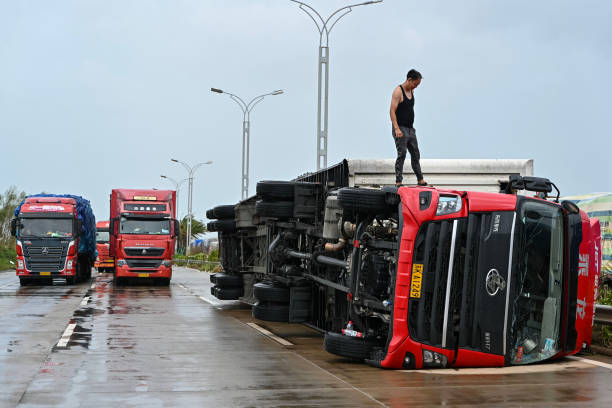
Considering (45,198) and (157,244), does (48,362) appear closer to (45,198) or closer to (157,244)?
(157,244)

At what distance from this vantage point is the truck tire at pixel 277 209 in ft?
49.0

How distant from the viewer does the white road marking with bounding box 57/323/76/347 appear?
12820 mm

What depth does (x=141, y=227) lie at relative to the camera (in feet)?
107

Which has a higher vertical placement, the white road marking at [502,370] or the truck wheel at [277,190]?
the truck wheel at [277,190]

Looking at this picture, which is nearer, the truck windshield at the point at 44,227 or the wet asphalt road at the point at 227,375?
the wet asphalt road at the point at 227,375

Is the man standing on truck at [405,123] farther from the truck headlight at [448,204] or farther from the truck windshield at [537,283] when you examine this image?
the truck windshield at [537,283]

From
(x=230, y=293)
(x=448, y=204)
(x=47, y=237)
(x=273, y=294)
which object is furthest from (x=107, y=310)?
(x=47, y=237)

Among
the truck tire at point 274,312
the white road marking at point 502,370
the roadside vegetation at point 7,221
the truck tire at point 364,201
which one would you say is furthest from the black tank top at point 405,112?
the roadside vegetation at point 7,221

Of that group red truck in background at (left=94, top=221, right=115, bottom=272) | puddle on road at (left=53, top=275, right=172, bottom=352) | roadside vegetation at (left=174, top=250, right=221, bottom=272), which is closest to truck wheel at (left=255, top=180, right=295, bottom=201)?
puddle on road at (left=53, top=275, right=172, bottom=352)

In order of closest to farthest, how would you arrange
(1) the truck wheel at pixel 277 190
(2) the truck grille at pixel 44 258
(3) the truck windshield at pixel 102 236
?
(1) the truck wheel at pixel 277 190 < (2) the truck grille at pixel 44 258 < (3) the truck windshield at pixel 102 236

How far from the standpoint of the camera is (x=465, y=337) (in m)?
9.95

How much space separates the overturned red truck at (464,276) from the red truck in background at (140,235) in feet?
69.7

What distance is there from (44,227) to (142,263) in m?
4.16

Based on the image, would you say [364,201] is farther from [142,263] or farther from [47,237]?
[47,237]
